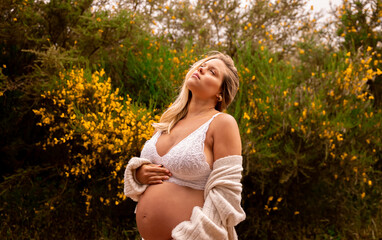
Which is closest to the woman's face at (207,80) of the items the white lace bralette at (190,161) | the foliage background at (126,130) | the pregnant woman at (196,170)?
the pregnant woman at (196,170)

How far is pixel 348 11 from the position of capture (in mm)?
7770

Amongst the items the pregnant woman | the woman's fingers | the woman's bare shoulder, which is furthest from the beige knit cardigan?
the woman's fingers

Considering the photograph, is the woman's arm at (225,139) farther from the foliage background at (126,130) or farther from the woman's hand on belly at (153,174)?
the foliage background at (126,130)

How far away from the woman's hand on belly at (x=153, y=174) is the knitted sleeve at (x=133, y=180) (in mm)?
33

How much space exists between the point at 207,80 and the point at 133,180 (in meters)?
0.71

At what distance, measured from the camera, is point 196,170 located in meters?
1.93

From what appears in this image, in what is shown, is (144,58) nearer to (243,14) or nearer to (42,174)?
(42,174)

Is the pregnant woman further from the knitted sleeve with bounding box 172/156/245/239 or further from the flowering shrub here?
the flowering shrub

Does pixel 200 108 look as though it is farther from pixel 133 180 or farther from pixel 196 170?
pixel 133 180

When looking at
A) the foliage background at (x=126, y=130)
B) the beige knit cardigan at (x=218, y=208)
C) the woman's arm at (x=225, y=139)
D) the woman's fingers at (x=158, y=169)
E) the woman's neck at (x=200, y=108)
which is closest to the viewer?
the beige knit cardigan at (x=218, y=208)

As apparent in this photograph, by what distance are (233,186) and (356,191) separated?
443 cm

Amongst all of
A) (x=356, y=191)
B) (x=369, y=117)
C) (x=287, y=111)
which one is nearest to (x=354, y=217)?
(x=356, y=191)

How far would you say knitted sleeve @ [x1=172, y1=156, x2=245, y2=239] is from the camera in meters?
1.80

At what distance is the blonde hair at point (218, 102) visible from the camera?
226 centimetres
